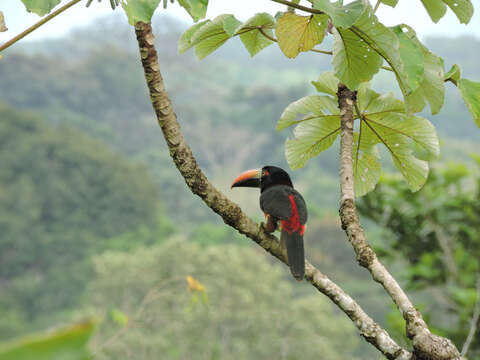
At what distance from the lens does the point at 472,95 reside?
988mm

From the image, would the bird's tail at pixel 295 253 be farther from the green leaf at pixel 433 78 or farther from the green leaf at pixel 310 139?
the green leaf at pixel 433 78

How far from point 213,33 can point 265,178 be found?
0.81 meters

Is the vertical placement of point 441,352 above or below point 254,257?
above

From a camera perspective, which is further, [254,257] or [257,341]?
[254,257]

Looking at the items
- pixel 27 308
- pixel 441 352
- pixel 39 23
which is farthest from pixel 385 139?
pixel 27 308

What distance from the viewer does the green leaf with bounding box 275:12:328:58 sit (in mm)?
996

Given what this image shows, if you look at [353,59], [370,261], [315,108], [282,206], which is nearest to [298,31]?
[353,59]

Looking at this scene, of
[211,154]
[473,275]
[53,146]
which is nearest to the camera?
[473,275]

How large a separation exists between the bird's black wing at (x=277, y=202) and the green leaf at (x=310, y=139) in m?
0.28

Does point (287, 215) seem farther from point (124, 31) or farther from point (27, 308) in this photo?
point (124, 31)

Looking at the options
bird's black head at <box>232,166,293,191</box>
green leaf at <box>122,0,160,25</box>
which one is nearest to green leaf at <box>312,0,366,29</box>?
green leaf at <box>122,0,160,25</box>

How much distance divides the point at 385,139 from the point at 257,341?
11.9 m

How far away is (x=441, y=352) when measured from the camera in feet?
2.55

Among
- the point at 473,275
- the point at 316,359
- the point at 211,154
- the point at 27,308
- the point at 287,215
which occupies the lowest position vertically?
the point at 316,359
